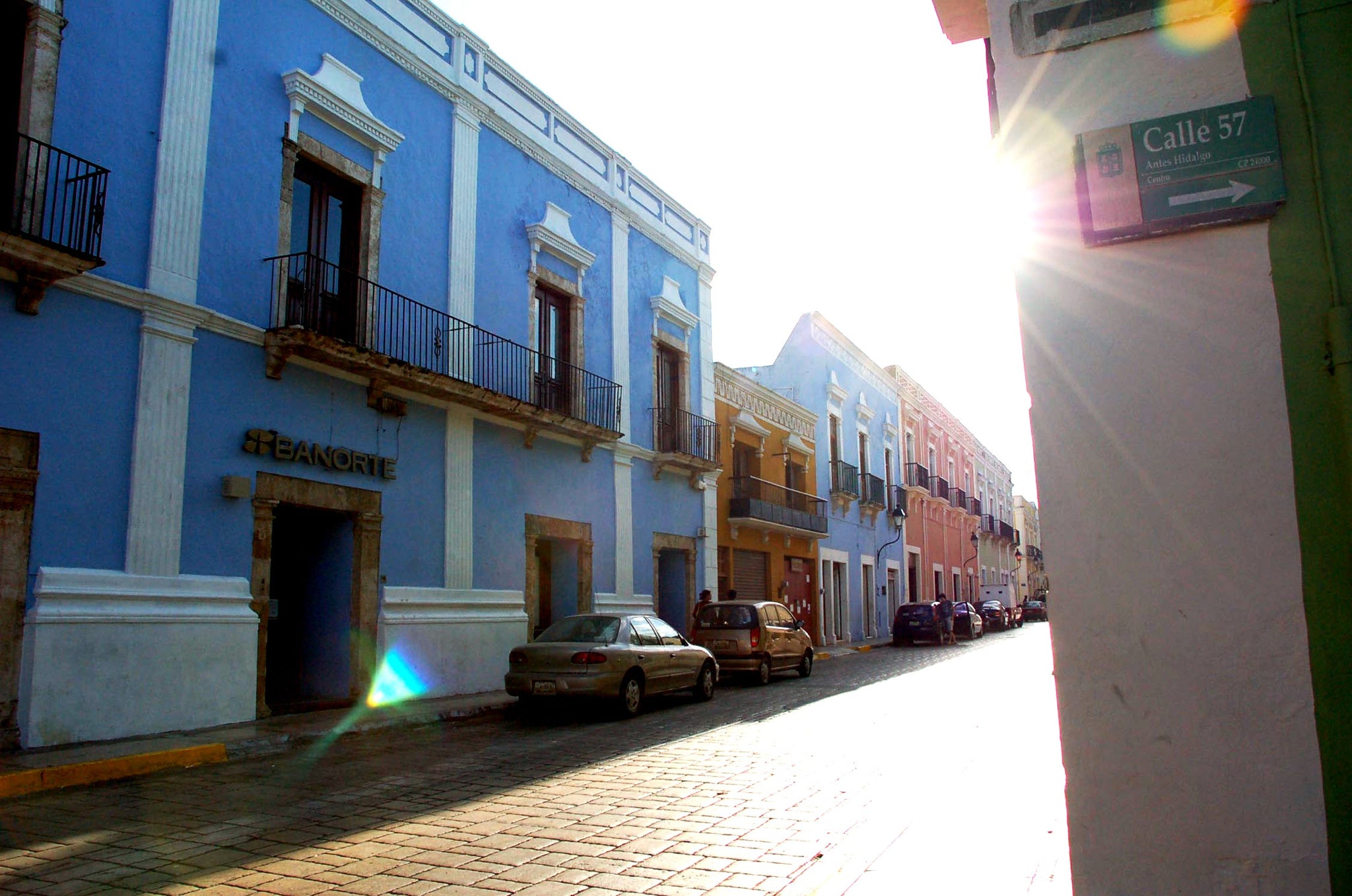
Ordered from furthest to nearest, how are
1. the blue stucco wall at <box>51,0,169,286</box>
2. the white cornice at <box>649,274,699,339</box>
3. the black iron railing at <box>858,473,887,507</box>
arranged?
1. the black iron railing at <box>858,473,887,507</box>
2. the white cornice at <box>649,274,699,339</box>
3. the blue stucco wall at <box>51,0,169,286</box>

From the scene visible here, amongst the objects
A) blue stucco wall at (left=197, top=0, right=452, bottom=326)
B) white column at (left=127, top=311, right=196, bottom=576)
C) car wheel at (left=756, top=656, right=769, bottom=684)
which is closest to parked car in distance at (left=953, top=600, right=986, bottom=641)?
car wheel at (left=756, top=656, right=769, bottom=684)

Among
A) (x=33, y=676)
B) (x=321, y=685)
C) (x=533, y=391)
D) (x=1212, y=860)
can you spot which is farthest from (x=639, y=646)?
(x=1212, y=860)

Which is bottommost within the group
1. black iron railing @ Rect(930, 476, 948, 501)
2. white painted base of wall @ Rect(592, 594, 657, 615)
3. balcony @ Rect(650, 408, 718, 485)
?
white painted base of wall @ Rect(592, 594, 657, 615)

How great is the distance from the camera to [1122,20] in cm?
343

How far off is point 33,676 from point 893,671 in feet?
46.9

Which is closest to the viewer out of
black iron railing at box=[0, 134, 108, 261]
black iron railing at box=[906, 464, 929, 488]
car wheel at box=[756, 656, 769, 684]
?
black iron railing at box=[0, 134, 108, 261]

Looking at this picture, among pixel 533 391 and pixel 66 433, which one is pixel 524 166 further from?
pixel 66 433

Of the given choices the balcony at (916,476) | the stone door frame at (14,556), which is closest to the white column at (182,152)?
the stone door frame at (14,556)

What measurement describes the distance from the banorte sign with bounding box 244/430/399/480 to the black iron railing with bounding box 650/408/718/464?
7639 mm

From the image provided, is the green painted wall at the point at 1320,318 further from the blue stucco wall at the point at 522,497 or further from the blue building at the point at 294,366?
the blue stucco wall at the point at 522,497

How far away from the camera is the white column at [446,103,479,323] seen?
1495cm

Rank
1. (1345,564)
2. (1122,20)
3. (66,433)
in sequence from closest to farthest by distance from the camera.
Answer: (1345,564), (1122,20), (66,433)

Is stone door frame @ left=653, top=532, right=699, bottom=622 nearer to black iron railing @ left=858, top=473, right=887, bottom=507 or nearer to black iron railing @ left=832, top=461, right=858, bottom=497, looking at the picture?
black iron railing @ left=832, top=461, right=858, bottom=497

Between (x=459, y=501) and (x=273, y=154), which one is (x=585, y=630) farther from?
(x=273, y=154)
